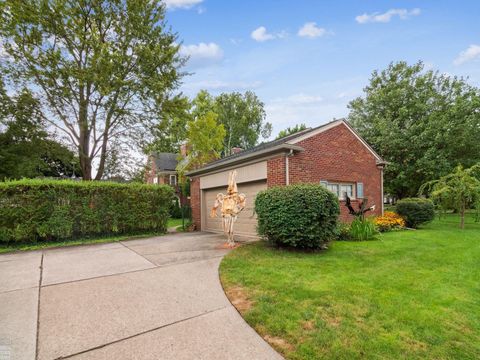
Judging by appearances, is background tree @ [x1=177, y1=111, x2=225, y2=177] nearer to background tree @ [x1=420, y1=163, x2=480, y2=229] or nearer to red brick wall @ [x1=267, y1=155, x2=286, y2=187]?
red brick wall @ [x1=267, y1=155, x2=286, y2=187]

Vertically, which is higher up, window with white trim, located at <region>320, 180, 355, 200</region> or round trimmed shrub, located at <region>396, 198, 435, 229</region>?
window with white trim, located at <region>320, 180, 355, 200</region>

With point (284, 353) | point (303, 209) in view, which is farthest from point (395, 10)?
point (284, 353)

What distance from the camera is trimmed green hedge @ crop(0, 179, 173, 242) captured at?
782 centimetres

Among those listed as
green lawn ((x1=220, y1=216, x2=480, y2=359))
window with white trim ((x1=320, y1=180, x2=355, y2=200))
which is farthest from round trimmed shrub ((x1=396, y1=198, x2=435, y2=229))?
green lawn ((x1=220, y1=216, x2=480, y2=359))

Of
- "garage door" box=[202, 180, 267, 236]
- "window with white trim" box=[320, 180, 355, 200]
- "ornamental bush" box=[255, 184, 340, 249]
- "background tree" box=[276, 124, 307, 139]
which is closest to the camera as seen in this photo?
"ornamental bush" box=[255, 184, 340, 249]

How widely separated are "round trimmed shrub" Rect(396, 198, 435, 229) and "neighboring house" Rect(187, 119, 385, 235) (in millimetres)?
1068

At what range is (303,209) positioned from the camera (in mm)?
5836

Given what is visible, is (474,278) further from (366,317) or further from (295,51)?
(295,51)

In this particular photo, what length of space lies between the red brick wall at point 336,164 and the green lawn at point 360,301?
3.31 m

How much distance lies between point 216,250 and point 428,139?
56.0 ft

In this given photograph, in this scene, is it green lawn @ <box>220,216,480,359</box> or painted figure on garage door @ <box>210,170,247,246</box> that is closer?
green lawn @ <box>220,216,480,359</box>

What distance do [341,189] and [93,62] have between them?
12.6m

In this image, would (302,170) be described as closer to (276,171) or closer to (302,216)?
(276,171)

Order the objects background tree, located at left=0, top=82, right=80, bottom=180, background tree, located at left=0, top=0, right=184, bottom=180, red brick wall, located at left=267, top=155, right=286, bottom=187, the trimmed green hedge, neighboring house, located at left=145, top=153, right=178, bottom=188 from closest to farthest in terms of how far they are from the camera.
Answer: the trimmed green hedge, red brick wall, located at left=267, top=155, right=286, bottom=187, background tree, located at left=0, top=0, right=184, bottom=180, background tree, located at left=0, top=82, right=80, bottom=180, neighboring house, located at left=145, top=153, right=178, bottom=188
